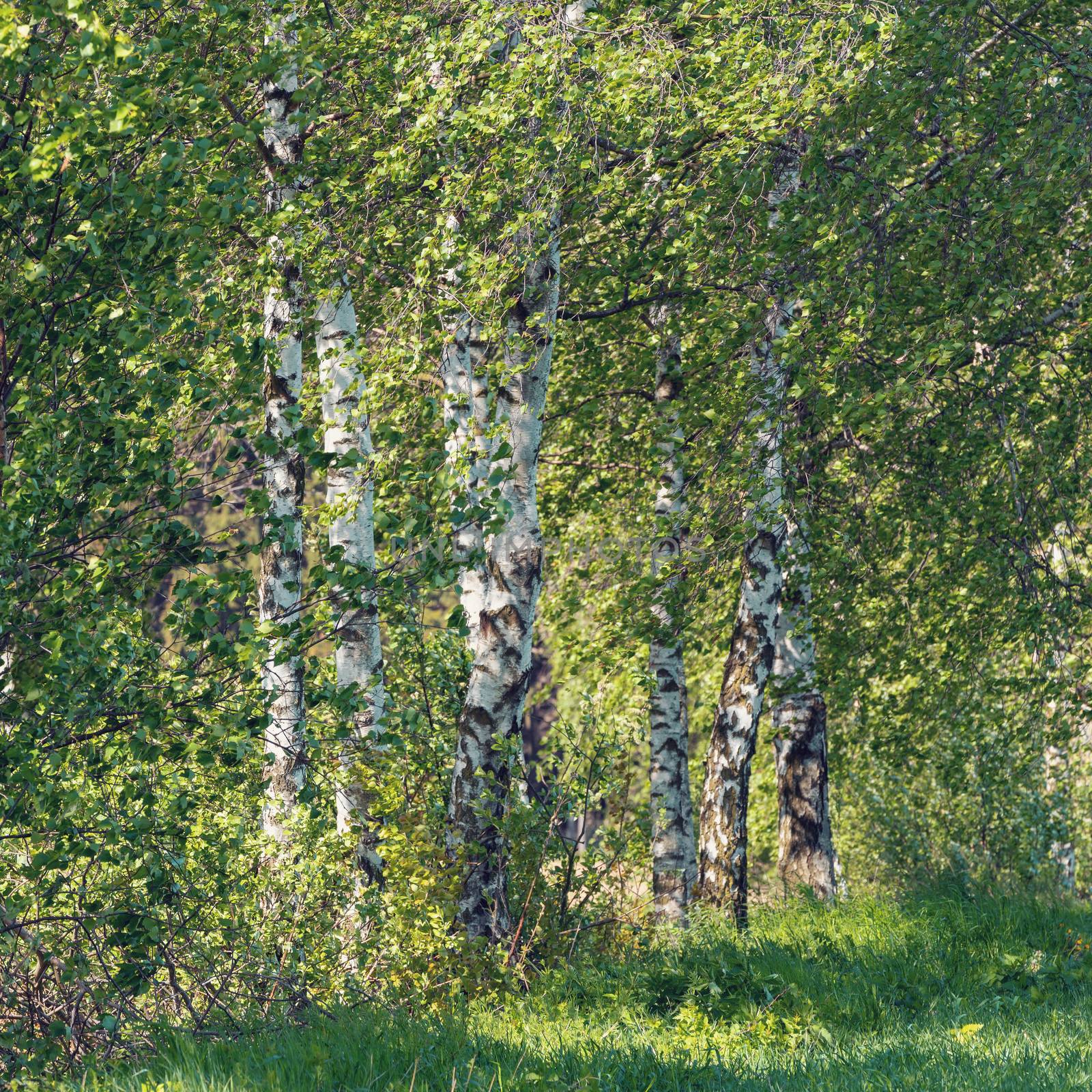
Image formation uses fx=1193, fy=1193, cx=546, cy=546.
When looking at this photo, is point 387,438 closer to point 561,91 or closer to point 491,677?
point 491,677

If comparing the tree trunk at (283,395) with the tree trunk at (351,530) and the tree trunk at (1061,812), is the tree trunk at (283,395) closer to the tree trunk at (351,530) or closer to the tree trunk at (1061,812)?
the tree trunk at (351,530)

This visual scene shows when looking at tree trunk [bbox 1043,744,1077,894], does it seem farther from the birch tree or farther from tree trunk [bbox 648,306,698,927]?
the birch tree

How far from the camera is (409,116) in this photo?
9.06 metres

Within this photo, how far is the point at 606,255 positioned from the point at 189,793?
265 inches

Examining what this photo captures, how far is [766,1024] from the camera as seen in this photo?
5.93m

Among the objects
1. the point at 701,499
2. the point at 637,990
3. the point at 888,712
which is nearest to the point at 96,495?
the point at 637,990

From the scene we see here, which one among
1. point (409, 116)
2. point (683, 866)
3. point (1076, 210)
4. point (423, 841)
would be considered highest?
point (409, 116)

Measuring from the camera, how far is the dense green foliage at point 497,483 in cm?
502

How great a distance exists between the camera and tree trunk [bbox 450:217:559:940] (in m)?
7.32

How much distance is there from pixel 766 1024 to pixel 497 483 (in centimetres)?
301

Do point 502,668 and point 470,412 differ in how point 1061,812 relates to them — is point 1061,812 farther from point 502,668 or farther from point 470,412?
point 502,668

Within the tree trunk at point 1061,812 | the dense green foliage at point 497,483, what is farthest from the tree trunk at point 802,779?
the tree trunk at point 1061,812

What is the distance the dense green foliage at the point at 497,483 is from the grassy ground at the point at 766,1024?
0.12ft

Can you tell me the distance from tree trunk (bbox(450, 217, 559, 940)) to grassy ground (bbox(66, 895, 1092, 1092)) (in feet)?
2.42
